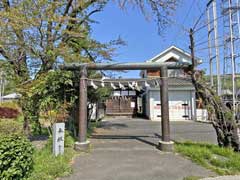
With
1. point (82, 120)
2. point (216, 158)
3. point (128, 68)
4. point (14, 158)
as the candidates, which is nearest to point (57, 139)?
point (82, 120)

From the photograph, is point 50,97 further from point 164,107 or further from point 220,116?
point 220,116

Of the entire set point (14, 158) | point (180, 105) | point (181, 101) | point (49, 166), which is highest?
point (181, 101)

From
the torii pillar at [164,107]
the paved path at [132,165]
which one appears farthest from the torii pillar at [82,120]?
the torii pillar at [164,107]

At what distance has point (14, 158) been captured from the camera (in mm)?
4328

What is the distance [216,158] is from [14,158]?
504 cm

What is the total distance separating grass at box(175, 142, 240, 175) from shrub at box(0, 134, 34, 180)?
421 cm

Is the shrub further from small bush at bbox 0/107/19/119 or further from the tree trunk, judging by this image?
small bush at bbox 0/107/19/119

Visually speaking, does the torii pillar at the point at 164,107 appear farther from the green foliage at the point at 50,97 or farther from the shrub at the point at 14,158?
the shrub at the point at 14,158

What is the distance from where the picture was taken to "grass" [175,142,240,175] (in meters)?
5.51

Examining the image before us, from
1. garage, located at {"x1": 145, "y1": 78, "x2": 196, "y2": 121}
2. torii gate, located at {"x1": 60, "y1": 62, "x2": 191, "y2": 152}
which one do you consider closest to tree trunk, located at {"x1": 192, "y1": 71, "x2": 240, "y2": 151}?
torii gate, located at {"x1": 60, "y1": 62, "x2": 191, "y2": 152}

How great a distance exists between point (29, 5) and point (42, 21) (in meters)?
0.62

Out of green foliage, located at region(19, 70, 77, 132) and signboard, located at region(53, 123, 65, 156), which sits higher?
green foliage, located at region(19, 70, 77, 132)

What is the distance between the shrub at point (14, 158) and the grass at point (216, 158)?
421 cm

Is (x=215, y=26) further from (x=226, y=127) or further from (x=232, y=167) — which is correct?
(x=232, y=167)
